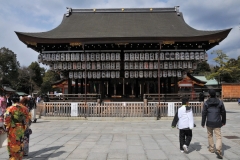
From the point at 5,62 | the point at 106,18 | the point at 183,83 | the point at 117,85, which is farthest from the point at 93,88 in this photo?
the point at 5,62

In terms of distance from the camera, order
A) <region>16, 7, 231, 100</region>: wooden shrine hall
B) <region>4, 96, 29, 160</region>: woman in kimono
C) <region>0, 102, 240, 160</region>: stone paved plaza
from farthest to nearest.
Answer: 1. <region>16, 7, 231, 100</region>: wooden shrine hall
2. <region>0, 102, 240, 160</region>: stone paved plaza
3. <region>4, 96, 29, 160</region>: woman in kimono

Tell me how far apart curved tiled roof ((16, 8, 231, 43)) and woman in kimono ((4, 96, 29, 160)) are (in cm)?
1074

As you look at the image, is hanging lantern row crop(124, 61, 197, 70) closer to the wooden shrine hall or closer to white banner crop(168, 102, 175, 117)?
the wooden shrine hall

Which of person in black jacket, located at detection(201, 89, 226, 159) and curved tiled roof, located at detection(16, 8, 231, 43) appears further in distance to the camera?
curved tiled roof, located at detection(16, 8, 231, 43)

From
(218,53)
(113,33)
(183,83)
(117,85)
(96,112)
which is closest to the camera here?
(96,112)

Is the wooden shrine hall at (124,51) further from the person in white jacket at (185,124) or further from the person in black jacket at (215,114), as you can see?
the person in black jacket at (215,114)

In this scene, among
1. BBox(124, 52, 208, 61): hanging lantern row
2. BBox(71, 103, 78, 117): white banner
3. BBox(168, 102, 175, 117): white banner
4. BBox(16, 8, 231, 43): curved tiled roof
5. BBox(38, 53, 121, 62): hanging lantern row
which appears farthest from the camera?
BBox(38, 53, 121, 62): hanging lantern row

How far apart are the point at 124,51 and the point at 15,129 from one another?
13203 mm

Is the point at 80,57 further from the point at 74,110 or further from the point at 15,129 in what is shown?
the point at 15,129

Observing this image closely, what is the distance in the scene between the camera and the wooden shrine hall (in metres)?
15.5

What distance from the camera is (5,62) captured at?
43.2 m

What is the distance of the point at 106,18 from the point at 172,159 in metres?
18.6

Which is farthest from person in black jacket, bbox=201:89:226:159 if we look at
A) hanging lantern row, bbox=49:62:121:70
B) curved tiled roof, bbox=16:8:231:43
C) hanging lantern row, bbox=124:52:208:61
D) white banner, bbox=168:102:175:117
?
hanging lantern row, bbox=49:62:121:70

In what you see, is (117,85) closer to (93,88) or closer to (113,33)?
(93,88)
